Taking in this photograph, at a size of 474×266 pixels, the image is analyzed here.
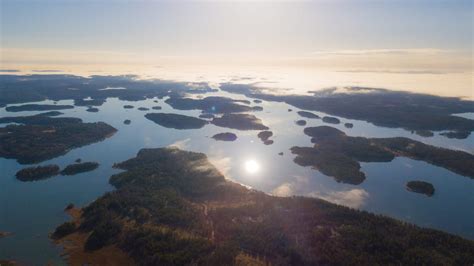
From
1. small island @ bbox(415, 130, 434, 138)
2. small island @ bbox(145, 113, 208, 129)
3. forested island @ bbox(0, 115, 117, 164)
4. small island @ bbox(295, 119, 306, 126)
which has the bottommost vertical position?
forested island @ bbox(0, 115, 117, 164)

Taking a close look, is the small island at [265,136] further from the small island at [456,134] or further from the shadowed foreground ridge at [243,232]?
the small island at [456,134]

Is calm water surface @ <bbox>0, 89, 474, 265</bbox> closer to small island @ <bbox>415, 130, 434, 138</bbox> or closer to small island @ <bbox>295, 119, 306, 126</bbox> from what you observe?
small island @ <bbox>415, 130, 434, 138</bbox>

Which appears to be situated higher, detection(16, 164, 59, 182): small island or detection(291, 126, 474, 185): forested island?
detection(291, 126, 474, 185): forested island

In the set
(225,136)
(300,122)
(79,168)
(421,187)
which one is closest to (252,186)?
(421,187)

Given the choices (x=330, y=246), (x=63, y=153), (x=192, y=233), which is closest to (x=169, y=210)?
(x=192, y=233)

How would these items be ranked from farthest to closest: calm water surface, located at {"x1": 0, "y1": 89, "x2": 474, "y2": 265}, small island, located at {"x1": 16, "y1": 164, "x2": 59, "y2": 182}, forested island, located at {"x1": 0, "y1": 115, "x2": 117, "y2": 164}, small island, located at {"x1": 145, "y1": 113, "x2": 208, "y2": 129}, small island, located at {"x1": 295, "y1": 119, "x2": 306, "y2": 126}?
small island, located at {"x1": 295, "y1": 119, "x2": 306, "y2": 126}
small island, located at {"x1": 145, "y1": 113, "x2": 208, "y2": 129}
forested island, located at {"x1": 0, "y1": 115, "x2": 117, "y2": 164}
small island, located at {"x1": 16, "y1": 164, "x2": 59, "y2": 182}
calm water surface, located at {"x1": 0, "y1": 89, "x2": 474, "y2": 265}

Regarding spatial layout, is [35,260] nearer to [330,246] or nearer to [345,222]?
[330,246]

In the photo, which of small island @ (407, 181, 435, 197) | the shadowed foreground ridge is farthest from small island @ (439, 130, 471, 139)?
the shadowed foreground ridge

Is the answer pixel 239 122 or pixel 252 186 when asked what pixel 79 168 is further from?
pixel 239 122

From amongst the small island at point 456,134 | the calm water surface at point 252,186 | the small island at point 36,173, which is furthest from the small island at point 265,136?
the small island at point 456,134
